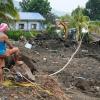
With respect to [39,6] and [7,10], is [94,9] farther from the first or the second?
[7,10]

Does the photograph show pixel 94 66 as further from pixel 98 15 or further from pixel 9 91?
pixel 98 15

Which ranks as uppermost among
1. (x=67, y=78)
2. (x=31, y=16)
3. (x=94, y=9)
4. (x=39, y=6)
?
(x=39, y=6)

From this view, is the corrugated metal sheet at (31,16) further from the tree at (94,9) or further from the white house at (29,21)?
the tree at (94,9)

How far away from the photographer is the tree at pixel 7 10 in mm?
22191

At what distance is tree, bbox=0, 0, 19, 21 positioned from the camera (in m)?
22.2

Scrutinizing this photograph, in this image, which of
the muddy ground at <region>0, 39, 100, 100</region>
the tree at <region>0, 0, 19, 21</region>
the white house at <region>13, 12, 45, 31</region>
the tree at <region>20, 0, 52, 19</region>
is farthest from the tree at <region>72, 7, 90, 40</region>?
the tree at <region>20, 0, 52, 19</region>

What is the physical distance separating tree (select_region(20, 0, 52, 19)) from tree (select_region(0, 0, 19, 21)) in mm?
37702

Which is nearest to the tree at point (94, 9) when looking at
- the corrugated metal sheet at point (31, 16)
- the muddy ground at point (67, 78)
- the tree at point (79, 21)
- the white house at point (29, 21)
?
the white house at point (29, 21)

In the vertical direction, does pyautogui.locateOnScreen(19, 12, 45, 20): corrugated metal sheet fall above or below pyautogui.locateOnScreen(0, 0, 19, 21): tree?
below

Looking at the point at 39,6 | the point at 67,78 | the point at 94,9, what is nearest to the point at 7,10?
the point at 67,78

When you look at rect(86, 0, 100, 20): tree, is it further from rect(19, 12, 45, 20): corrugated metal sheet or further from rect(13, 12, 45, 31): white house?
rect(19, 12, 45, 20): corrugated metal sheet

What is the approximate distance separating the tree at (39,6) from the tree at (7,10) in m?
37.7

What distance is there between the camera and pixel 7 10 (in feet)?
73.9

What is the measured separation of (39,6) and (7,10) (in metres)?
39.8
